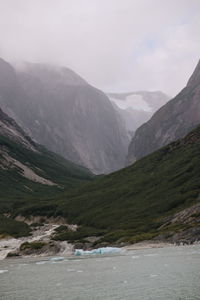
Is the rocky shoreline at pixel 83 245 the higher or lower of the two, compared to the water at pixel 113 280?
higher

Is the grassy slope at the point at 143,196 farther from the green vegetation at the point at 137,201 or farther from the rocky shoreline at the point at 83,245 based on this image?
the rocky shoreline at the point at 83,245

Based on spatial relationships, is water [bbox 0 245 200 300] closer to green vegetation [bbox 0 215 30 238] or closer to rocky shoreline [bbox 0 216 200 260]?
rocky shoreline [bbox 0 216 200 260]

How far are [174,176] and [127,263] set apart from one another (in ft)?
301

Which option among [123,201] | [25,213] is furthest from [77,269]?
[25,213]

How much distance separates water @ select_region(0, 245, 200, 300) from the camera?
115 feet

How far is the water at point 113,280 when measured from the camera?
34.9m

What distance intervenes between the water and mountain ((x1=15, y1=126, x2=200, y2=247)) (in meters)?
25.3

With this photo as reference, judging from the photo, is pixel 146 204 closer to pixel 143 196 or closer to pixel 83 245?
pixel 143 196

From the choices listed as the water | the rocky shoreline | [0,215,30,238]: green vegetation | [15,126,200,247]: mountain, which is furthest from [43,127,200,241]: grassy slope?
the water

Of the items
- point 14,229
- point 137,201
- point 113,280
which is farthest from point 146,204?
point 113,280

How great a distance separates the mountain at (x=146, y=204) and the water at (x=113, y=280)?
25.3m

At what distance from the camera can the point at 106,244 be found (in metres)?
86.0

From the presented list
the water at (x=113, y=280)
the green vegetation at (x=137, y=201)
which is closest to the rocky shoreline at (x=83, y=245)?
the green vegetation at (x=137, y=201)

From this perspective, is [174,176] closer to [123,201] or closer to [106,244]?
[123,201]
